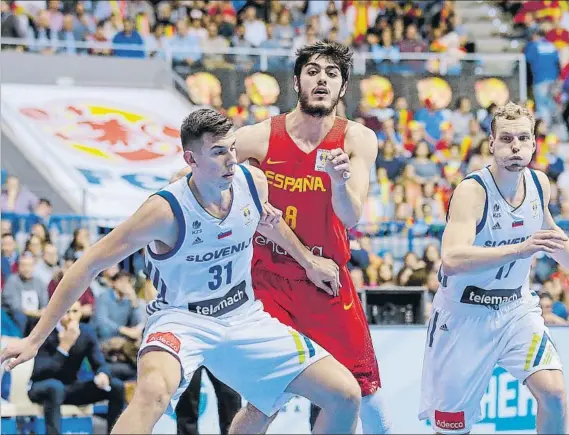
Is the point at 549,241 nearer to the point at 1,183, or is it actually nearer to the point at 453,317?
the point at 453,317

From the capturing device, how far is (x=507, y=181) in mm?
7812

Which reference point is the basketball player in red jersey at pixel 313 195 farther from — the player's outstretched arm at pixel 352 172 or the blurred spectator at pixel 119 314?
the blurred spectator at pixel 119 314

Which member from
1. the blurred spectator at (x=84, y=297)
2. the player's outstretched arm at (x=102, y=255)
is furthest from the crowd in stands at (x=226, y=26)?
the player's outstretched arm at (x=102, y=255)

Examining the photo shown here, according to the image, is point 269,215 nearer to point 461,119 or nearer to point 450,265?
point 450,265

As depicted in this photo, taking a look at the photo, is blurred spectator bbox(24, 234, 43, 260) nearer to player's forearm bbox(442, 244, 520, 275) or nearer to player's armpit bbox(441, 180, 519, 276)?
player's armpit bbox(441, 180, 519, 276)

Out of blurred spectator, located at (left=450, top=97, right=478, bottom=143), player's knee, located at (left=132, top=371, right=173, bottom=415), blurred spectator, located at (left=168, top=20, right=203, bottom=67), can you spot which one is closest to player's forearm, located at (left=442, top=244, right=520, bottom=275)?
player's knee, located at (left=132, top=371, right=173, bottom=415)

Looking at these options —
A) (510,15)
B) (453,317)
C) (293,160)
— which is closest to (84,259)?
(293,160)

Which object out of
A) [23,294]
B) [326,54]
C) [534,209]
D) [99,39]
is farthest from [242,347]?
[99,39]

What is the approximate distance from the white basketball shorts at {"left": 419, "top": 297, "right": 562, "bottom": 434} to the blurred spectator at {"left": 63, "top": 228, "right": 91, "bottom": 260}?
586 centimetres

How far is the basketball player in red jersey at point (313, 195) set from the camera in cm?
782

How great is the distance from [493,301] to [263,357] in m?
1.87

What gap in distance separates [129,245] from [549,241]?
2.43m

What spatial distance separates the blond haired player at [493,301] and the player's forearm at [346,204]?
0.60 m

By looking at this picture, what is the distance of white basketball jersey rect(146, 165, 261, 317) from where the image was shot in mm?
6828
